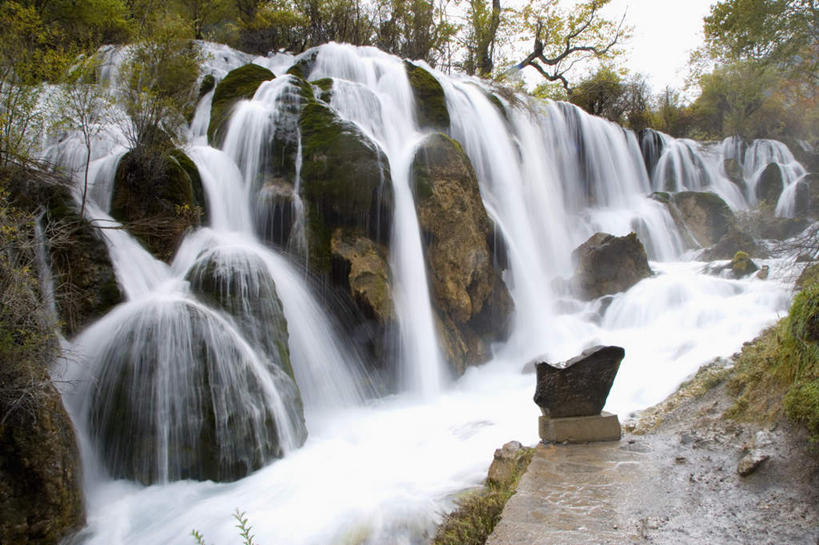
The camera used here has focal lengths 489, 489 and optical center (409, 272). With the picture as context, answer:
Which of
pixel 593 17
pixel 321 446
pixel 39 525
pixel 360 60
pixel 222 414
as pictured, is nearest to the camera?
pixel 39 525

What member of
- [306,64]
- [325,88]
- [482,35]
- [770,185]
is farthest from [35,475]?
[770,185]

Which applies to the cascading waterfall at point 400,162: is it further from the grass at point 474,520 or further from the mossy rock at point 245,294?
the grass at point 474,520

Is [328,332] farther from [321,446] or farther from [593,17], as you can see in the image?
[593,17]

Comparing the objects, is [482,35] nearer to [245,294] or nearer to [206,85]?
[206,85]

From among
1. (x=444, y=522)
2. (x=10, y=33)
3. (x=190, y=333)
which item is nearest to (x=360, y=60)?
(x=10, y=33)

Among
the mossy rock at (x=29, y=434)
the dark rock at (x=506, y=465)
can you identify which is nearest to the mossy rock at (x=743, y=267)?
the dark rock at (x=506, y=465)

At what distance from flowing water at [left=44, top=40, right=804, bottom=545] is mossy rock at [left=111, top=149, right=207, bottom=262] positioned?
0.65 ft

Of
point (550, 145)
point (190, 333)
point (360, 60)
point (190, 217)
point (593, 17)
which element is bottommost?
point (190, 333)

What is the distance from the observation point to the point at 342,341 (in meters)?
Result: 8.65

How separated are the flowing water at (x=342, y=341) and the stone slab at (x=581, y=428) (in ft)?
3.53

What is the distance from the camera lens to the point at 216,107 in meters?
11.4

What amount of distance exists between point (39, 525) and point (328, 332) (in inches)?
188

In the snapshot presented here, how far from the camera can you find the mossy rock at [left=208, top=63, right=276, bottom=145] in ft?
35.3

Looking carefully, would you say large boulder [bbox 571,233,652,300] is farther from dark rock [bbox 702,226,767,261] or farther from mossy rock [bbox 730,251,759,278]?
dark rock [bbox 702,226,767,261]
